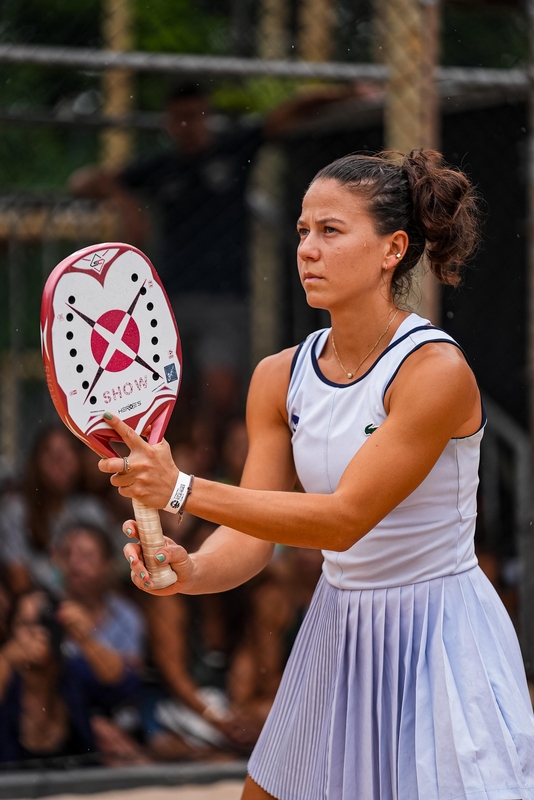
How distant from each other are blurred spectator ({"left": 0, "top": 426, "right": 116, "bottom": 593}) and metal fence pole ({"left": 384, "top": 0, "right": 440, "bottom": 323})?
64.9 inches

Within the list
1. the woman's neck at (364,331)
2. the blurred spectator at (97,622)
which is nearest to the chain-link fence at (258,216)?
the blurred spectator at (97,622)

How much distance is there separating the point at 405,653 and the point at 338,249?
723 millimetres

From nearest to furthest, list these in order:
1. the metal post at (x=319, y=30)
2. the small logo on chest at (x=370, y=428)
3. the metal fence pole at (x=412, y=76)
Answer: the small logo on chest at (x=370, y=428)
the metal fence pole at (x=412, y=76)
the metal post at (x=319, y=30)

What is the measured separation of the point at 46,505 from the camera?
168 inches

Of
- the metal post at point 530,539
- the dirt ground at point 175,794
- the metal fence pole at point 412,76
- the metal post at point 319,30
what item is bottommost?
the dirt ground at point 175,794

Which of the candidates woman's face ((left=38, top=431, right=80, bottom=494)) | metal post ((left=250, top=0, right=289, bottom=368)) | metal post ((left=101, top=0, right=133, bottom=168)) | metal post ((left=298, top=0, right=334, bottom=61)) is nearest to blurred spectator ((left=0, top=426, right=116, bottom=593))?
woman's face ((left=38, top=431, right=80, bottom=494))

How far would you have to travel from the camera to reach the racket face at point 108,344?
5.51ft

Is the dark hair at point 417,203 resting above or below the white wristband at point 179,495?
above

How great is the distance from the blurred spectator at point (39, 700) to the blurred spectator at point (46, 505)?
41 centimetres

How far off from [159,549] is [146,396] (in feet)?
0.84

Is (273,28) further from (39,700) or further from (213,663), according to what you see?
(39,700)

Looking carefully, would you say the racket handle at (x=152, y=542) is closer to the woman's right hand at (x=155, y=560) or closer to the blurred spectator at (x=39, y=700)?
the woman's right hand at (x=155, y=560)

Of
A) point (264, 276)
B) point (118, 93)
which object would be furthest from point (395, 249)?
point (118, 93)

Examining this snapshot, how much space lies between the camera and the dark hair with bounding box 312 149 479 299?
1.92 m
